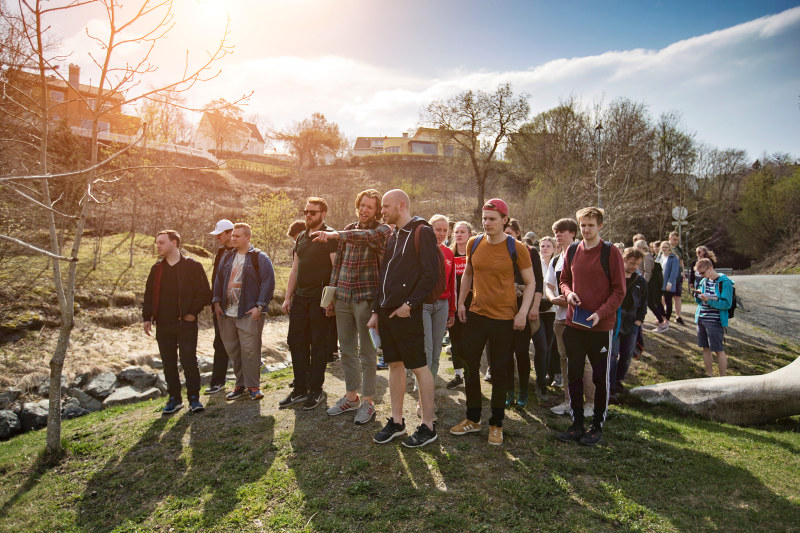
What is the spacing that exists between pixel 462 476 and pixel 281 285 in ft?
46.3

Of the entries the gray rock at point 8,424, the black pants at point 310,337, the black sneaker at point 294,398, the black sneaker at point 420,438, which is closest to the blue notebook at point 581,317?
the black sneaker at point 420,438

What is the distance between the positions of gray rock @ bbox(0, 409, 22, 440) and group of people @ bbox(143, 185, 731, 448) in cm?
314

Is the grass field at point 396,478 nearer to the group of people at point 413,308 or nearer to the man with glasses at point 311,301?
the group of people at point 413,308

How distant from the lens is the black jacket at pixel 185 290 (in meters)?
5.54

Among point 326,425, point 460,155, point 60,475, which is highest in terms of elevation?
point 460,155

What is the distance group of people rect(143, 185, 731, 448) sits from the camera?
13.5 ft

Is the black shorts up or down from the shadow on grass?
up

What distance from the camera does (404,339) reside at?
13.0ft

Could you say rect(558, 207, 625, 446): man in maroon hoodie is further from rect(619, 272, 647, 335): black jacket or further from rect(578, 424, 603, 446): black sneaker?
rect(619, 272, 647, 335): black jacket

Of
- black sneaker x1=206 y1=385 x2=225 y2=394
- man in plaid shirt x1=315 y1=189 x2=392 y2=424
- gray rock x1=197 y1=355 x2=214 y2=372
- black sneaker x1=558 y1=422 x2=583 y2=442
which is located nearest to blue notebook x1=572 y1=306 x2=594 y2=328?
black sneaker x1=558 y1=422 x2=583 y2=442

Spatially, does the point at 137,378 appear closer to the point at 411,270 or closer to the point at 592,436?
the point at 411,270

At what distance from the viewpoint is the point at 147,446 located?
472cm

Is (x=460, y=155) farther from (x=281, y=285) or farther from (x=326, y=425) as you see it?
(x=326, y=425)

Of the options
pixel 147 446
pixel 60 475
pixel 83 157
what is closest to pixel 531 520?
pixel 147 446
